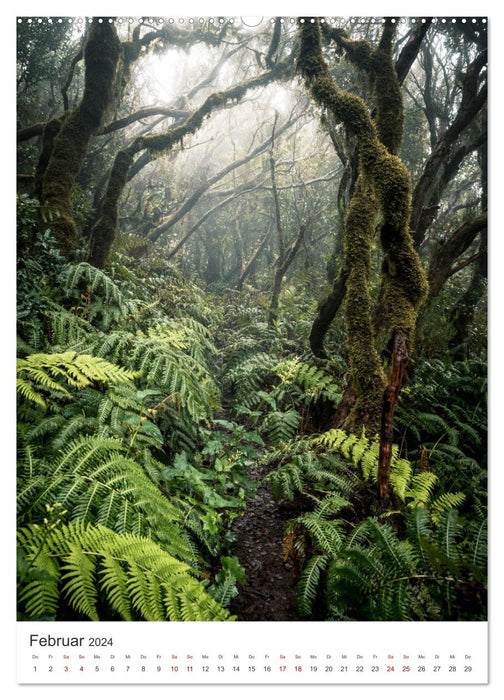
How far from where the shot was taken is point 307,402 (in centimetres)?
438

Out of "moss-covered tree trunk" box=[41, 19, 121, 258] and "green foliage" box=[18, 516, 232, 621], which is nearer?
"green foliage" box=[18, 516, 232, 621]

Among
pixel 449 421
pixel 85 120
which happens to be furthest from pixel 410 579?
pixel 85 120

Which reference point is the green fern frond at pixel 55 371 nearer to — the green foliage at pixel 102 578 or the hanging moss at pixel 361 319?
the green foliage at pixel 102 578

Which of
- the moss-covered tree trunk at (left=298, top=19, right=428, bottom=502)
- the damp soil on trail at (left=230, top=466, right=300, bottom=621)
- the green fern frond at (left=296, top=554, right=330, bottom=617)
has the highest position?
the moss-covered tree trunk at (left=298, top=19, right=428, bottom=502)

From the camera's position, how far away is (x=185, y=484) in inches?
103

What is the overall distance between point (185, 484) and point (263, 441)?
1.41 metres

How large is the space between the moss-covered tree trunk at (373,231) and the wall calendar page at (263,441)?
0.02 meters

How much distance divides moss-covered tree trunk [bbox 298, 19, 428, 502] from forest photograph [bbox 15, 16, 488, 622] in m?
0.02

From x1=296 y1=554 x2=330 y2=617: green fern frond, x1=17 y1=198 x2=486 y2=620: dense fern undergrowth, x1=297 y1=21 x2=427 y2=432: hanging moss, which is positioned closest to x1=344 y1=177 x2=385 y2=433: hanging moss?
x1=297 y1=21 x2=427 y2=432: hanging moss

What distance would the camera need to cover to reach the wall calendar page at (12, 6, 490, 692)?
136 cm

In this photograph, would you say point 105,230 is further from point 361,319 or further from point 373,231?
point 361,319

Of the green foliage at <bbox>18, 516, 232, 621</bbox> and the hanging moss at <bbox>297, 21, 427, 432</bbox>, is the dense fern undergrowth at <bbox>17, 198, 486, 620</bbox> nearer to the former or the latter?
the green foliage at <bbox>18, 516, 232, 621</bbox>

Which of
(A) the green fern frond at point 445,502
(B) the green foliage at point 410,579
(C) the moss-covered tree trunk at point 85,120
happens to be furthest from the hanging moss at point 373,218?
(C) the moss-covered tree trunk at point 85,120

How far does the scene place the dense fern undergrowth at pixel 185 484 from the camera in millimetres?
1410
